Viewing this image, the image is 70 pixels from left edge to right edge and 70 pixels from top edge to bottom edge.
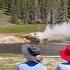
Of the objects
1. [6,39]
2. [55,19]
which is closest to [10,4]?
[55,19]

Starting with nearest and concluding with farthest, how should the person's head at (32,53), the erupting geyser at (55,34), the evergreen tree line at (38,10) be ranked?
the person's head at (32,53) < the erupting geyser at (55,34) < the evergreen tree line at (38,10)

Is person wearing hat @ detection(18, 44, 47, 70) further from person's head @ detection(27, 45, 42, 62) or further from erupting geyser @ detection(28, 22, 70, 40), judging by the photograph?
erupting geyser @ detection(28, 22, 70, 40)

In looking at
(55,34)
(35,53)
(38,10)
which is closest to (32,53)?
(35,53)

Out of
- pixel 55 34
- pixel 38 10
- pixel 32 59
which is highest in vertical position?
pixel 32 59

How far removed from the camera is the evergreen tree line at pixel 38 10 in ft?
309

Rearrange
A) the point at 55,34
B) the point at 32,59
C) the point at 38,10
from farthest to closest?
1. the point at 38,10
2. the point at 55,34
3. the point at 32,59

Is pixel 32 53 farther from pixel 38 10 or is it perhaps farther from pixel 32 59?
pixel 38 10

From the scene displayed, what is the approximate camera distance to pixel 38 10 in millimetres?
100500

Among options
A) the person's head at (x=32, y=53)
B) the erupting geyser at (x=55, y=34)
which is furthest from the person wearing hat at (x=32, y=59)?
the erupting geyser at (x=55, y=34)

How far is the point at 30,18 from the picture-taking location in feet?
311

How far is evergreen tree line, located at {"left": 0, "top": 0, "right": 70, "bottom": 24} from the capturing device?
309 feet

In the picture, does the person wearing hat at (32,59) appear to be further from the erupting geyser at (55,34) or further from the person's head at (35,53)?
the erupting geyser at (55,34)

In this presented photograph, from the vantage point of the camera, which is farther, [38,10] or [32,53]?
[38,10]

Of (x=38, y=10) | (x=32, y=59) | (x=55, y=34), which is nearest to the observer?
(x=32, y=59)
